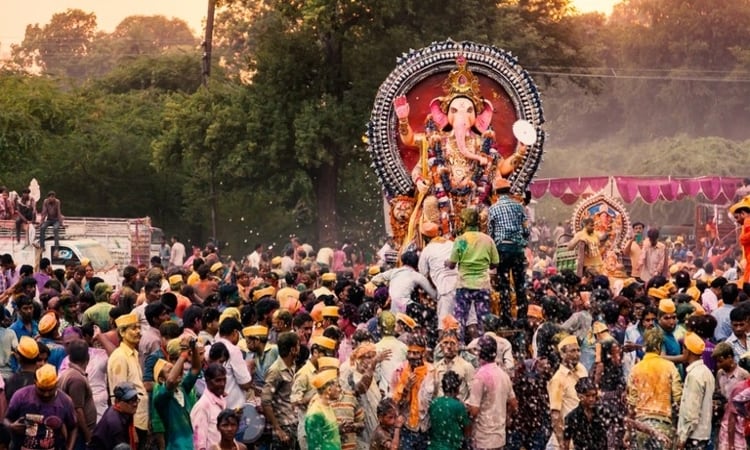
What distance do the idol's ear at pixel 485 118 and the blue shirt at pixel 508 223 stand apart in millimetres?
3067

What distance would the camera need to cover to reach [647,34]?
2689 inches

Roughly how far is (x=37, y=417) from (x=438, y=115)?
35.8ft

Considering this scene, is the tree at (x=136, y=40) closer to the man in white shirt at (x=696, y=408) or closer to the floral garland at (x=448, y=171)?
the floral garland at (x=448, y=171)

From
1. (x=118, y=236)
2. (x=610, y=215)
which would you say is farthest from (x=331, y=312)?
(x=118, y=236)

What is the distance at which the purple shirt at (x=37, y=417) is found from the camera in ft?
37.6

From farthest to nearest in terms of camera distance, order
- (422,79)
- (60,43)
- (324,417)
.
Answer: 1. (60,43)
2. (422,79)
3. (324,417)

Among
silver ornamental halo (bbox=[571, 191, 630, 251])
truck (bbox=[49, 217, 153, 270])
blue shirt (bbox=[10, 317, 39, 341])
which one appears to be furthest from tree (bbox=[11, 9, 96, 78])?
blue shirt (bbox=[10, 317, 39, 341])

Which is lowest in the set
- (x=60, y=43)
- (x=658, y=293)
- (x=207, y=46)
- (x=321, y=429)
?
(x=321, y=429)

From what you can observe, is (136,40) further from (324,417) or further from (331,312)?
(324,417)

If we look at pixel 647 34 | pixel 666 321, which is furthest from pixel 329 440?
pixel 647 34

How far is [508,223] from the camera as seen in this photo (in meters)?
17.9

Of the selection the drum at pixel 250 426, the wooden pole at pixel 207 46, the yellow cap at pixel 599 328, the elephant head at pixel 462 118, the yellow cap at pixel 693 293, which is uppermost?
the wooden pole at pixel 207 46

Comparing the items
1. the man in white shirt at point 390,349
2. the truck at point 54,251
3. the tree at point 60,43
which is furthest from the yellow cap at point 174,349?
the tree at point 60,43

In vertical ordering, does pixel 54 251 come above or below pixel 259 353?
above
